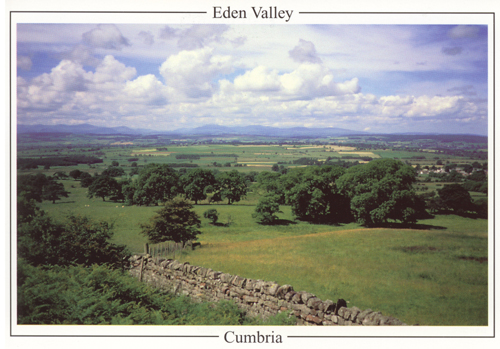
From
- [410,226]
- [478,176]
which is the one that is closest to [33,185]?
[478,176]

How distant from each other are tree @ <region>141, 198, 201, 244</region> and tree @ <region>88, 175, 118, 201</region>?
257 cm

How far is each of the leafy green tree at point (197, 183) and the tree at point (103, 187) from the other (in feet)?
10.2

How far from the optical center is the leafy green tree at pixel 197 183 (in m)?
16.3

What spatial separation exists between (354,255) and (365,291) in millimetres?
2642

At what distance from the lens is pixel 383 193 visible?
1652 centimetres

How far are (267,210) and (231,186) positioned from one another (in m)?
2.45

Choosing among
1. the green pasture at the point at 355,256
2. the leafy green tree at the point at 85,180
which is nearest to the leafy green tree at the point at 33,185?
the green pasture at the point at 355,256

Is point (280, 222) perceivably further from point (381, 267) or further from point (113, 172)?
point (113, 172)

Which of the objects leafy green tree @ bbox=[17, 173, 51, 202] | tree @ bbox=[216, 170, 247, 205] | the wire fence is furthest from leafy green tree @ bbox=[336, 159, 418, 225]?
leafy green tree @ bbox=[17, 173, 51, 202]

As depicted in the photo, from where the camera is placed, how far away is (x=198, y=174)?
1662 cm

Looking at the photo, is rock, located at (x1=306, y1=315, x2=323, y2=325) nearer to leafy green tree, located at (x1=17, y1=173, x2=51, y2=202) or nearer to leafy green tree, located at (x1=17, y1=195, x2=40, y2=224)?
leafy green tree, located at (x1=17, y1=195, x2=40, y2=224)

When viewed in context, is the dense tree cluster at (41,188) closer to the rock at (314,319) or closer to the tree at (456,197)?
the rock at (314,319)
